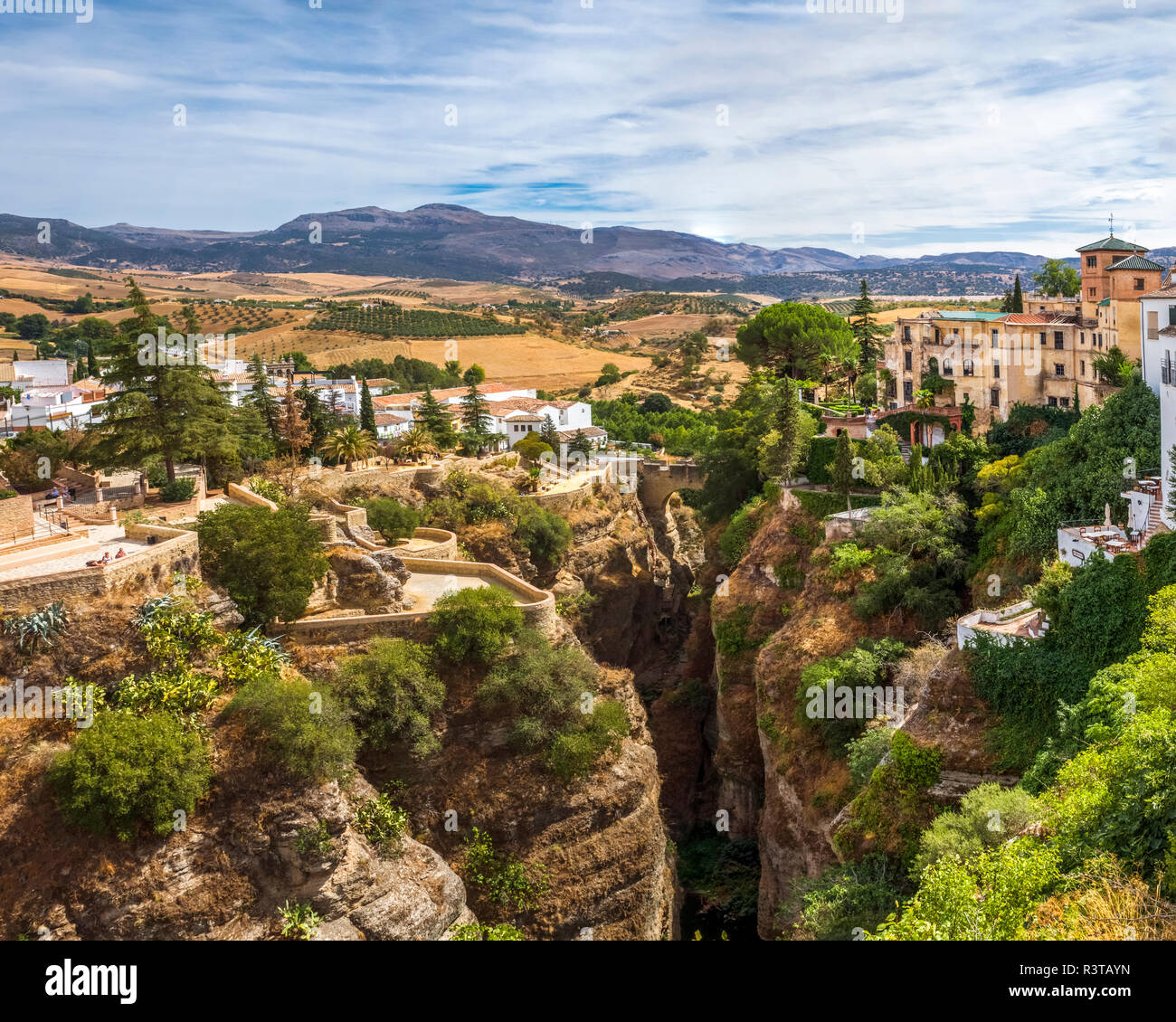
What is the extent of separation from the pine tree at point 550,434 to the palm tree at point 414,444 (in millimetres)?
8767

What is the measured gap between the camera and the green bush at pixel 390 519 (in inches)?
1206

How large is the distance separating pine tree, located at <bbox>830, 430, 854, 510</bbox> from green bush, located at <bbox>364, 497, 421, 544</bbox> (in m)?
13.8

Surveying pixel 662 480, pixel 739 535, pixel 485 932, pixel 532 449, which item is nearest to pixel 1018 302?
pixel 739 535

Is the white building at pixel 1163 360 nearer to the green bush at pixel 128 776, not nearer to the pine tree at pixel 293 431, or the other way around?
the green bush at pixel 128 776

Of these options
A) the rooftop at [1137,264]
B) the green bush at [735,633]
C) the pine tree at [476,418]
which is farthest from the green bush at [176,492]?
the rooftop at [1137,264]

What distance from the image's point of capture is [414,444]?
3912 centimetres

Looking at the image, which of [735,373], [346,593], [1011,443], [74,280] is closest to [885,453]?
[1011,443]

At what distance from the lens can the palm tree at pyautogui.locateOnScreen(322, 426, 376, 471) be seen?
119 ft

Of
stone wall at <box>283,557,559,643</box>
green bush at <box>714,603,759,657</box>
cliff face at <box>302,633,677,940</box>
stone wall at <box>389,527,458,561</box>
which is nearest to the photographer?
cliff face at <box>302,633,677,940</box>

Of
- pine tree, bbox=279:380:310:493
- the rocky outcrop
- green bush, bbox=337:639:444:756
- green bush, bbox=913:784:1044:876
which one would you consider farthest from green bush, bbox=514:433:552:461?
green bush, bbox=913:784:1044:876

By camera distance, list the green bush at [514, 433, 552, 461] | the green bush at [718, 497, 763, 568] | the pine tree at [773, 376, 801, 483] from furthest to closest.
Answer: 1. the green bush at [514, 433, 552, 461]
2. the green bush at [718, 497, 763, 568]
3. the pine tree at [773, 376, 801, 483]

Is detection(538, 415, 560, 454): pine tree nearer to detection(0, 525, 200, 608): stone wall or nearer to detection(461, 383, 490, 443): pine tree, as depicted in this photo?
detection(461, 383, 490, 443): pine tree

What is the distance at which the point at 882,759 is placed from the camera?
19.7 m

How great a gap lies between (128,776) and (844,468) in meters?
22.4
